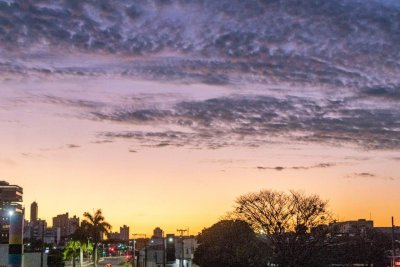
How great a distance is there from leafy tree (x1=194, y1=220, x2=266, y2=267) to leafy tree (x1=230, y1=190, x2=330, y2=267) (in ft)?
6.10

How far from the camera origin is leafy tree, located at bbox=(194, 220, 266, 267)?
71.9m

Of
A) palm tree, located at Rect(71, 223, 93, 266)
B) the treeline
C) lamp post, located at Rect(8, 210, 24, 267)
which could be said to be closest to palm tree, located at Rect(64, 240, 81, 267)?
palm tree, located at Rect(71, 223, 93, 266)

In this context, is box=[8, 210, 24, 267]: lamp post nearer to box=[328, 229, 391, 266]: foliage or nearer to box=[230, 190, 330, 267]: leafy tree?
box=[230, 190, 330, 267]: leafy tree

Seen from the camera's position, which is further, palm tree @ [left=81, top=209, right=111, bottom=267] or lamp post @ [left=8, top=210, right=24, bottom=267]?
palm tree @ [left=81, top=209, right=111, bottom=267]

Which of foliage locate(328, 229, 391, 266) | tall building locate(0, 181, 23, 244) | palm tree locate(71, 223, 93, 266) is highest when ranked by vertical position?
tall building locate(0, 181, 23, 244)

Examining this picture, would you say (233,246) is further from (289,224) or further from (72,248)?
(72,248)

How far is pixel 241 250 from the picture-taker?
74375mm

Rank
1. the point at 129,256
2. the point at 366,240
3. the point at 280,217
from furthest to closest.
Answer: the point at 129,256 < the point at 366,240 < the point at 280,217

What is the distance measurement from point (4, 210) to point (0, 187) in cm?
258

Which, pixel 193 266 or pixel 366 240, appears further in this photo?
pixel 193 266

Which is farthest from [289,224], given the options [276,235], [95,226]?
[95,226]

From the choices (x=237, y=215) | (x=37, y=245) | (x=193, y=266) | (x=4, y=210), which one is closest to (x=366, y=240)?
(x=193, y=266)

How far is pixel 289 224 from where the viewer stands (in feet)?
243

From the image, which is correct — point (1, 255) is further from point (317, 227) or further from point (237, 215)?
point (317, 227)
